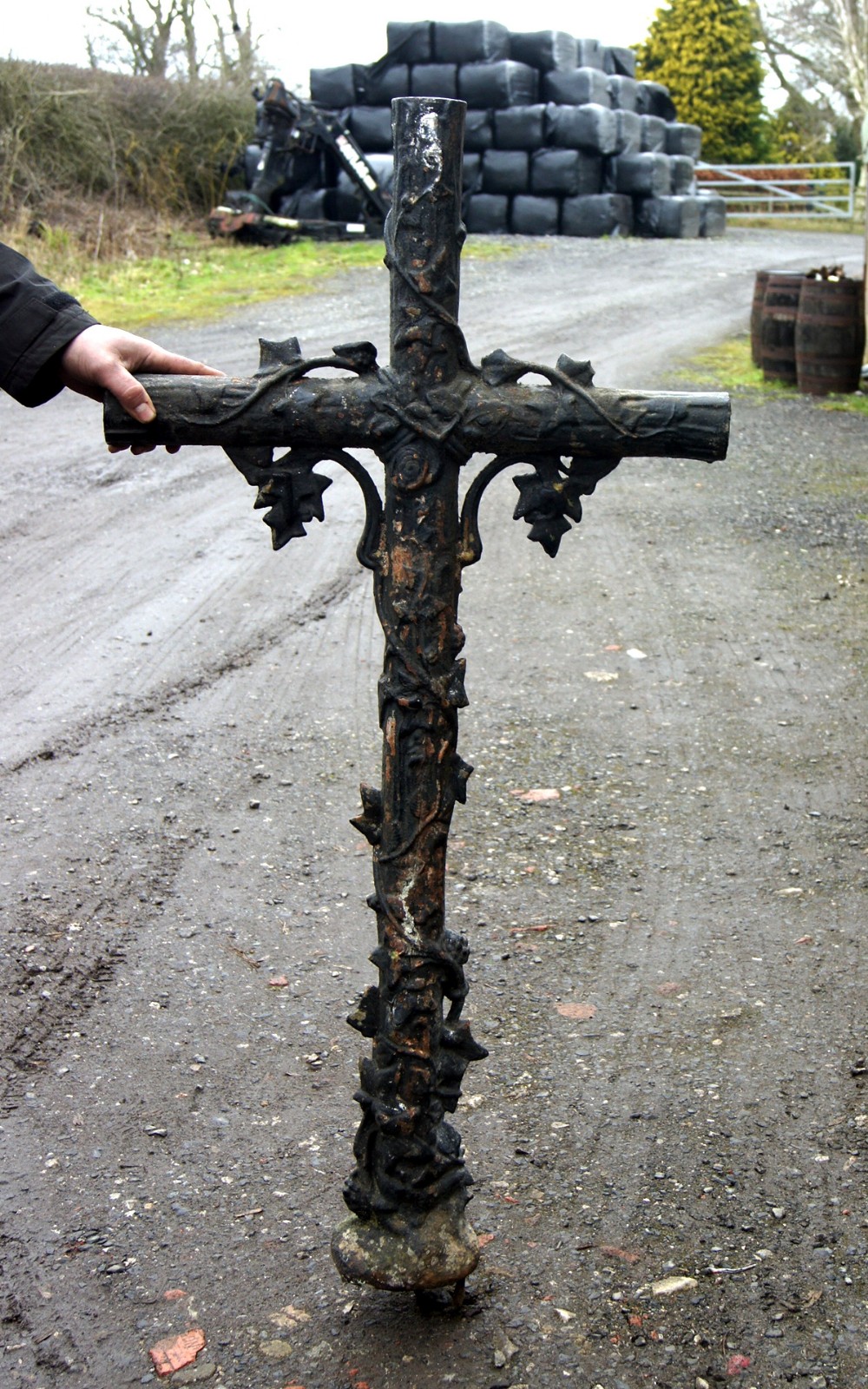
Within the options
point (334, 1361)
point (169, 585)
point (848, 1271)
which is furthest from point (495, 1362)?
point (169, 585)

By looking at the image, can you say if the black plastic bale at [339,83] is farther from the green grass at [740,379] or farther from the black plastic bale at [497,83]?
the green grass at [740,379]

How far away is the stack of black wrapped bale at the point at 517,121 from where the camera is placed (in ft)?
72.7

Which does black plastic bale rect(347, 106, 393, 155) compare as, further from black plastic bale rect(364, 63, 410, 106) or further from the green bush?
the green bush

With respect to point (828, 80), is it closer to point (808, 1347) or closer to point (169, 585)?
point (169, 585)

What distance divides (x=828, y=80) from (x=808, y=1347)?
39625 mm

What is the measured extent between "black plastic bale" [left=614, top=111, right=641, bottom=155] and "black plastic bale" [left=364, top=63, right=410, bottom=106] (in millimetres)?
3552

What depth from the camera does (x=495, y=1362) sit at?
2379 mm

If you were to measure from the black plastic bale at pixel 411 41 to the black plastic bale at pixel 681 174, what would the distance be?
16.8 ft

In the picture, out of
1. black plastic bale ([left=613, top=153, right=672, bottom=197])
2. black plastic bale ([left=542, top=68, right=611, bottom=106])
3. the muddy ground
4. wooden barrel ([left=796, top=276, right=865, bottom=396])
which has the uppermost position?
black plastic bale ([left=542, top=68, right=611, bottom=106])

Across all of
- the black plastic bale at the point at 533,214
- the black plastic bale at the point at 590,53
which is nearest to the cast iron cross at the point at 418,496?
the black plastic bale at the point at 533,214

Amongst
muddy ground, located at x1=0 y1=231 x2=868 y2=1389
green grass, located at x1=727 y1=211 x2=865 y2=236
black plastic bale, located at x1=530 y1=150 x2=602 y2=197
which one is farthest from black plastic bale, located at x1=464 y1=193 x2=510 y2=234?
muddy ground, located at x1=0 y1=231 x2=868 y2=1389

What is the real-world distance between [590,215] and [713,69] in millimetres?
14643

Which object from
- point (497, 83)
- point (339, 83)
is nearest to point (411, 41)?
point (339, 83)

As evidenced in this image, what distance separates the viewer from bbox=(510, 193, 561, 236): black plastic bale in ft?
73.4
